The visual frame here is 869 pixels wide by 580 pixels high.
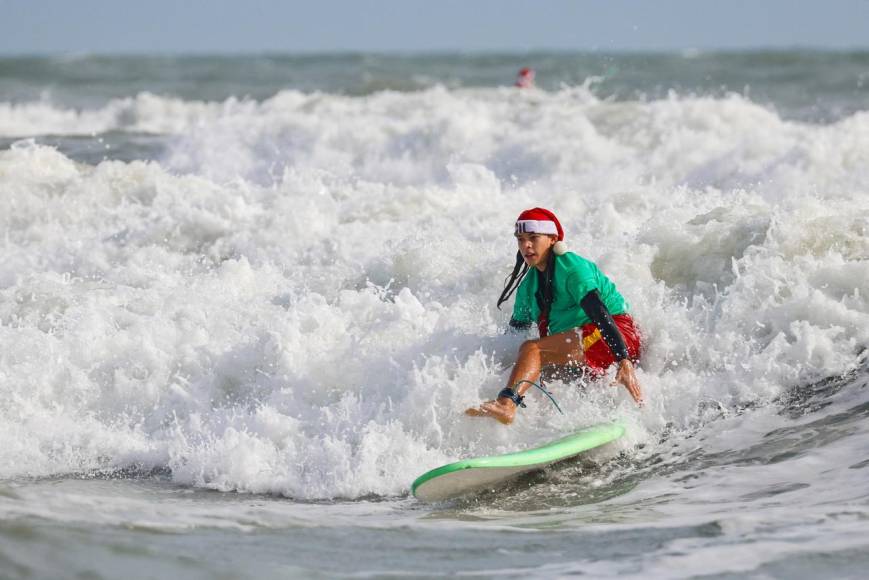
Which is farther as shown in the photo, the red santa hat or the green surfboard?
the red santa hat

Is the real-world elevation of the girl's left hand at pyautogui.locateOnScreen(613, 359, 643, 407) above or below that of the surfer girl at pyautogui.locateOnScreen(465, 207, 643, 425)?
A: below

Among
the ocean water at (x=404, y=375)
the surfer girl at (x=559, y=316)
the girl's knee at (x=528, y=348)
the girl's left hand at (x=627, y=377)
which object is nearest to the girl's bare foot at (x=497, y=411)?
the surfer girl at (x=559, y=316)

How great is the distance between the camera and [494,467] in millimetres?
5297

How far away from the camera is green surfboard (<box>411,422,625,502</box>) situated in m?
5.15

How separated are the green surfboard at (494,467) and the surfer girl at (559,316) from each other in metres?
0.32

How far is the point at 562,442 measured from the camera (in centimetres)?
570

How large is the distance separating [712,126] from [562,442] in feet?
30.4

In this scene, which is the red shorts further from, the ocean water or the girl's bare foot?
the girl's bare foot

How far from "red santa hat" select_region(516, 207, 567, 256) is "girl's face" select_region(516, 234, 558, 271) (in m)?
0.03

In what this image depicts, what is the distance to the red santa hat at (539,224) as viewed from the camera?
6.06 meters

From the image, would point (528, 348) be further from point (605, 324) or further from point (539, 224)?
point (539, 224)

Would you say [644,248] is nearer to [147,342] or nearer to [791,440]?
[791,440]

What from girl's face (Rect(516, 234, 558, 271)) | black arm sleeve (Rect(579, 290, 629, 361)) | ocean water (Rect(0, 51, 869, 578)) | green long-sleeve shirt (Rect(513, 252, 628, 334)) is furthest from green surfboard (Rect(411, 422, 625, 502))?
girl's face (Rect(516, 234, 558, 271))

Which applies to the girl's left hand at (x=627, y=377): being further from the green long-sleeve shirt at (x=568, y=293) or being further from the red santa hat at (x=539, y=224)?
the red santa hat at (x=539, y=224)
